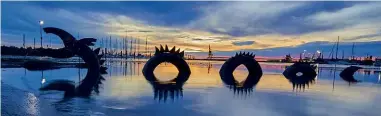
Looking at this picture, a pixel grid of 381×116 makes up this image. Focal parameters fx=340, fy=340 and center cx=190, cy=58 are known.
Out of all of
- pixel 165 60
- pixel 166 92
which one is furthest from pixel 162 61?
pixel 166 92

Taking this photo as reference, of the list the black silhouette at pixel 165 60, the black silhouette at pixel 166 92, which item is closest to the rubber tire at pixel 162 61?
the black silhouette at pixel 165 60

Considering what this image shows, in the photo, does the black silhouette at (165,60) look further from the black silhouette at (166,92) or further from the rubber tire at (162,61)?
the black silhouette at (166,92)

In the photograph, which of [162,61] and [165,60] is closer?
[162,61]

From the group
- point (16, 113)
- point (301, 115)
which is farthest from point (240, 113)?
point (16, 113)

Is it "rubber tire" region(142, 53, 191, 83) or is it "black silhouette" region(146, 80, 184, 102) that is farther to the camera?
"rubber tire" region(142, 53, 191, 83)

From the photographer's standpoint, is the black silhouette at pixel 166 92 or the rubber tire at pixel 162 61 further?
the rubber tire at pixel 162 61

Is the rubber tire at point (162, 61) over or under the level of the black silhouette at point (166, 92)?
over

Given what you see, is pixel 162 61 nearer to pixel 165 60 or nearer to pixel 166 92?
pixel 165 60

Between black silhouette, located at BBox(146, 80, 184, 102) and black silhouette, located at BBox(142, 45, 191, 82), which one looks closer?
black silhouette, located at BBox(146, 80, 184, 102)

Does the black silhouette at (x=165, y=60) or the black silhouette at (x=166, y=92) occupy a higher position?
the black silhouette at (x=165, y=60)

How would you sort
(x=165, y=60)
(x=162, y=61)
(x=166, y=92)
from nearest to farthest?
1. (x=166, y=92)
2. (x=162, y=61)
3. (x=165, y=60)

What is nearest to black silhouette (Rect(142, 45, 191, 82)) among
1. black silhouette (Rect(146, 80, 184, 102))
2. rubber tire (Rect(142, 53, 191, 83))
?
rubber tire (Rect(142, 53, 191, 83))

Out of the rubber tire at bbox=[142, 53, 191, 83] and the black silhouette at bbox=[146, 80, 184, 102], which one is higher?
the rubber tire at bbox=[142, 53, 191, 83]

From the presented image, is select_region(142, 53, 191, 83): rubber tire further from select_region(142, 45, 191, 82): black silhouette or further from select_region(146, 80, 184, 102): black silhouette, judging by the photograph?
select_region(146, 80, 184, 102): black silhouette
